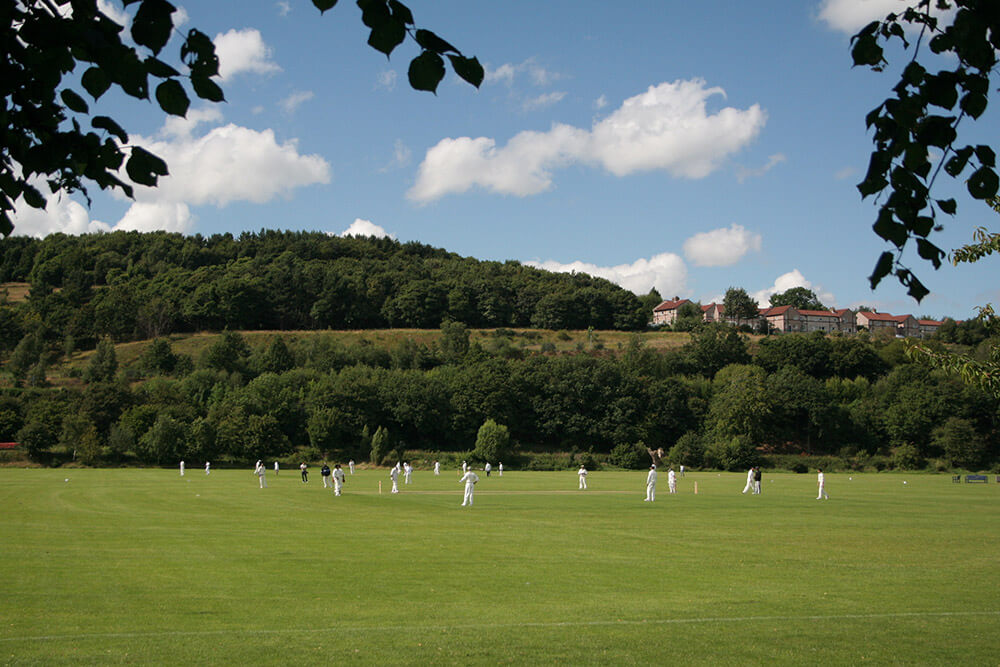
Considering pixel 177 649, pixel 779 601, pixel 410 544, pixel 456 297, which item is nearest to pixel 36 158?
pixel 177 649

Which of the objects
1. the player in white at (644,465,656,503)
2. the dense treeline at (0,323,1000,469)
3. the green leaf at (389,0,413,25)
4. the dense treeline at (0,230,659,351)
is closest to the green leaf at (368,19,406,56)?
the green leaf at (389,0,413,25)

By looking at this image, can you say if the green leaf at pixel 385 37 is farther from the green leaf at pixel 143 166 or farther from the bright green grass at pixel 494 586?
the bright green grass at pixel 494 586

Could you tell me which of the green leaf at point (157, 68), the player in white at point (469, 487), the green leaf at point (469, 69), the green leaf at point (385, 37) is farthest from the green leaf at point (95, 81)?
the player in white at point (469, 487)

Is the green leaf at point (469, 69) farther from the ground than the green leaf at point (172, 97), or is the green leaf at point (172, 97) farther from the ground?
the green leaf at point (469, 69)

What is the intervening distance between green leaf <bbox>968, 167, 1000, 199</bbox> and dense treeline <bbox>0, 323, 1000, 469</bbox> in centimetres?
8250

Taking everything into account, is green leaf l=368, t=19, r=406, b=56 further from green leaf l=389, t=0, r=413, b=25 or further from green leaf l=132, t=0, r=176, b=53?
green leaf l=132, t=0, r=176, b=53

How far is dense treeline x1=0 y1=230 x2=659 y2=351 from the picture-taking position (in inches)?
5733

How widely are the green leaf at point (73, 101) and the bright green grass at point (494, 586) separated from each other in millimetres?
8310

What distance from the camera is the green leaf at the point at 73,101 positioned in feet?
15.0

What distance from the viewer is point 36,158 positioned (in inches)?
179

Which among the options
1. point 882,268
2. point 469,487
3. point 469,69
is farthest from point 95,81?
point 469,487

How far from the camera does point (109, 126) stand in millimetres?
4547

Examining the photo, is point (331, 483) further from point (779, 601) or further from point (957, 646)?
point (957, 646)

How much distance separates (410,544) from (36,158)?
19.4m
